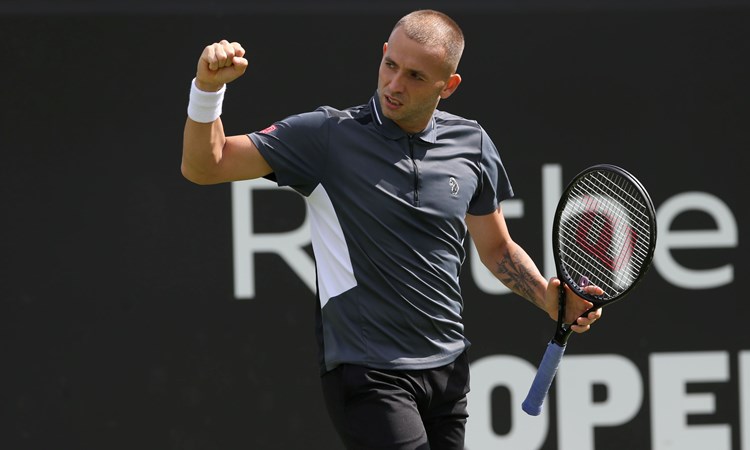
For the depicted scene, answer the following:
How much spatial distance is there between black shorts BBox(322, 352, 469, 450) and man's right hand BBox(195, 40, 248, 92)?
0.74m

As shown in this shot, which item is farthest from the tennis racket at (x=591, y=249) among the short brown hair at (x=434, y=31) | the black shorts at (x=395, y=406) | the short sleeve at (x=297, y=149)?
the short sleeve at (x=297, y=149)

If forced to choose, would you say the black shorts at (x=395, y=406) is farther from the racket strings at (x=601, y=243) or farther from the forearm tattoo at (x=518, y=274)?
the racket strings at (x=601, y=243)

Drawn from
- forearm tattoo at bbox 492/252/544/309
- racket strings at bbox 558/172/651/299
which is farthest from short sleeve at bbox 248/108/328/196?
racket strings at bbox 558/172/651/299

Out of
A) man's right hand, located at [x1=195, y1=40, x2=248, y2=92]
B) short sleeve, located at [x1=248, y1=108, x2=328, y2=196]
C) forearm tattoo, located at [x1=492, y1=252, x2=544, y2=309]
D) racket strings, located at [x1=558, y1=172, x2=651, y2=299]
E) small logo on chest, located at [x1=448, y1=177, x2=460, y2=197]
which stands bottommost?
forearm tattoo, located at [x1=492, y1=252, x2=544, y2=309]

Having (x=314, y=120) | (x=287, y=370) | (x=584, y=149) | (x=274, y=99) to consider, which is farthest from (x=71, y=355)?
(x=584, y=149)

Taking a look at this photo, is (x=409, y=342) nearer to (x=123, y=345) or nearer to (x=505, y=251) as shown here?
(x=505, y=251)

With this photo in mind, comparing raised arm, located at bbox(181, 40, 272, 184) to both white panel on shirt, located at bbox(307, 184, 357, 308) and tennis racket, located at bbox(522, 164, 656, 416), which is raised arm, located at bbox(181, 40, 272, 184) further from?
tennis racket, located at bbox(522, 164, 656, 416)

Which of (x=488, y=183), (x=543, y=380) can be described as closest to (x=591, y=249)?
(x=488, y=183)

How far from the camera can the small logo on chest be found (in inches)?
120

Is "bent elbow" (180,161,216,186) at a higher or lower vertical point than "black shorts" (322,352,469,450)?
higher

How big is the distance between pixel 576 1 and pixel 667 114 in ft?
1.76

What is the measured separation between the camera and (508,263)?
3.29m

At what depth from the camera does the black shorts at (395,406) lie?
2.86 meters

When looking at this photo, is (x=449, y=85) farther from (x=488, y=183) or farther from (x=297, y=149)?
(x=297, y=149)
